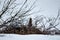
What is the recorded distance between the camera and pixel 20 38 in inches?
119

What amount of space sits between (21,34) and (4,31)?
400 millimetres

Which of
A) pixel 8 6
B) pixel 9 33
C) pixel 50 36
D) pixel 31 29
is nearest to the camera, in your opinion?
pixel 8 6

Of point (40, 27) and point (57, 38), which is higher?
point (40, 27)

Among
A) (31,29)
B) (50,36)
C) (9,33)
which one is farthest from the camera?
(50,36)

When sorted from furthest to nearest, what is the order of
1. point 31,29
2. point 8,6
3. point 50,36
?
1. point 50,36
2. point 31,29
3. point 8,6

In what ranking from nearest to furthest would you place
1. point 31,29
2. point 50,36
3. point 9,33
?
1. point 9,33
2. point 31,29
3. point 50,36

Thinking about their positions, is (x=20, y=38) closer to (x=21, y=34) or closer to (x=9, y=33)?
(x=21, y=34)

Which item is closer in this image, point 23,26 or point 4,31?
point 4,31

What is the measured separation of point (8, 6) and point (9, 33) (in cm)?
58

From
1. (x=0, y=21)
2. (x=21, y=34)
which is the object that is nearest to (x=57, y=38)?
(x=21, y=34)

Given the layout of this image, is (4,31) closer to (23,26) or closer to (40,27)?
(23,26)

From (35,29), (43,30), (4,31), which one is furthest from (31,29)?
A: (4,31)

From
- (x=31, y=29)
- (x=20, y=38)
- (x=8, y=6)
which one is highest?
(x=8, y=6)

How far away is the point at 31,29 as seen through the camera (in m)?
3.13
